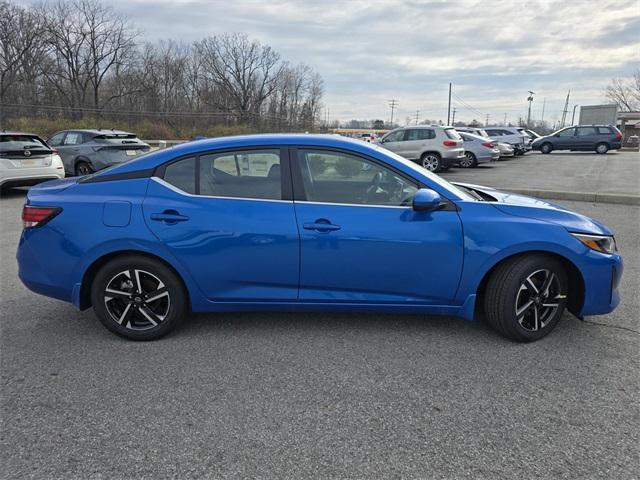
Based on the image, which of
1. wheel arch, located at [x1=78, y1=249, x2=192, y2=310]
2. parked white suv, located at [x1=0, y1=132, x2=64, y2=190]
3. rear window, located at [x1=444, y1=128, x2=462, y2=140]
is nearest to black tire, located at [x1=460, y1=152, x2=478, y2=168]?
rear window, located at [x1=444, y1=128, x2=462, y2=140]

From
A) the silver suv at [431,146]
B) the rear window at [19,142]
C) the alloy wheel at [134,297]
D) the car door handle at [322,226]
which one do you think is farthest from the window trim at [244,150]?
the silver suv at [431,146]

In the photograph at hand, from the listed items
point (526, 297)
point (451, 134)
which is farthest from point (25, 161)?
point (451, 134)

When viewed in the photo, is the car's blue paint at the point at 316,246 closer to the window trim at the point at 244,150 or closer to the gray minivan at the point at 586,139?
the window trim at the point at 244,150

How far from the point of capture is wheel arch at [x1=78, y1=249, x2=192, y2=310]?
339 centimetres

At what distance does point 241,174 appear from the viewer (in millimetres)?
3490

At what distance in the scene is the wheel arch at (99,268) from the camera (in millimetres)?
3393

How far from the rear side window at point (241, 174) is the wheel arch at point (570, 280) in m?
1.67

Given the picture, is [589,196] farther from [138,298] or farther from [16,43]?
[16,43]

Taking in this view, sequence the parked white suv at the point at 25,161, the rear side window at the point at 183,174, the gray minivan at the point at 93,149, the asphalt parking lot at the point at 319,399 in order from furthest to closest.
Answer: the gray minivan at the point at 93,149
the parked white suv at the point at 25,161
the rear side window at the point at 183,174
the asphalt parking lot at the point at 319,399

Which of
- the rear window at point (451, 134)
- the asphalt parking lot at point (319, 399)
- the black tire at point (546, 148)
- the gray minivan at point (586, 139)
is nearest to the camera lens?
the asphalt parking lot at point (319, 399)

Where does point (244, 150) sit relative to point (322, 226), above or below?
above

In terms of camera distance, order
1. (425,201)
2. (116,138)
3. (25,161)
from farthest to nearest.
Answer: (116,138) < (25,161) < (425,201)

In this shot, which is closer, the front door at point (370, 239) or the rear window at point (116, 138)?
the front door at point (370, 239)

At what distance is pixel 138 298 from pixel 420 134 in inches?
595
